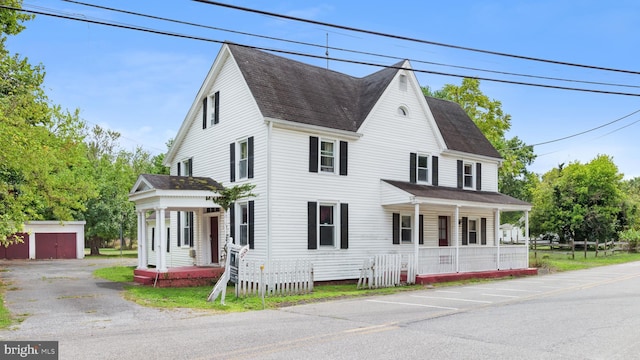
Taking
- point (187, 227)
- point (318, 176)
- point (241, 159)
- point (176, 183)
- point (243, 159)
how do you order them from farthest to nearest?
1. point (187, 227)
2. point (241, 159)
3. point (243, 159)
4. point (318, 176)
5. point (176, 183)

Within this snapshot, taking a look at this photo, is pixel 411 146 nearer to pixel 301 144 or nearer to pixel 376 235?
Result: pixel 376 235

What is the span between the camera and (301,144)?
19.0m

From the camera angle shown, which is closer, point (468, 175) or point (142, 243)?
point (142, 243)

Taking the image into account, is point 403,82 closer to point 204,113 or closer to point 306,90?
point 306,90

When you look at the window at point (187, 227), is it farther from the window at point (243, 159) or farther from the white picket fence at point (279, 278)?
the white picket fence at point (279, 278)

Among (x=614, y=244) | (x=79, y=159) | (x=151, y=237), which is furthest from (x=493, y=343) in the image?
(x=614, y=244)

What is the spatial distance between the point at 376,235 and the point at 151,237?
1598 centimetres

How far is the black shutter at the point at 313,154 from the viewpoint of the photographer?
1909 centimetres

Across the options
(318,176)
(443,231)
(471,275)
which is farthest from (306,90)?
(471,275)

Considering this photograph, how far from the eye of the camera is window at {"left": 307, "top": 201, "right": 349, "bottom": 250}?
1897 centimetres

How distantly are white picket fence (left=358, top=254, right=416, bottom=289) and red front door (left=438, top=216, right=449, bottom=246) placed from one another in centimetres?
503

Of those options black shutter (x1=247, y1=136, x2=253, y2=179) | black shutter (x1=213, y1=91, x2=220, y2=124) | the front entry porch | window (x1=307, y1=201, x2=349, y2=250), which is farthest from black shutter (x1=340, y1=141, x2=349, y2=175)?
the front entry porch

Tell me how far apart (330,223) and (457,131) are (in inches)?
397

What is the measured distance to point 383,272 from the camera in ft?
60.3
